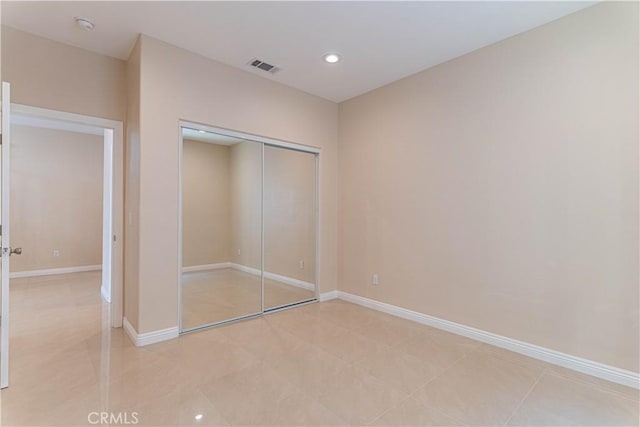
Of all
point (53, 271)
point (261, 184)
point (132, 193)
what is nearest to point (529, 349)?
point (261, 184)

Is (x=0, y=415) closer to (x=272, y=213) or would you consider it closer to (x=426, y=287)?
(x=272, y=213)

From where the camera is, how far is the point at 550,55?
258 centimetres

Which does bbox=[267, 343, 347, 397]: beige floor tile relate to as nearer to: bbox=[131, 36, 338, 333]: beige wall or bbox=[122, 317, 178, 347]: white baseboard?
bbox=[122, 317, 178, 347]: white baseboard

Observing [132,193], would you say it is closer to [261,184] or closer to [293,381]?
[261,184]

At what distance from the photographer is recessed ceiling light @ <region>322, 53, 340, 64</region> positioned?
3148 mm

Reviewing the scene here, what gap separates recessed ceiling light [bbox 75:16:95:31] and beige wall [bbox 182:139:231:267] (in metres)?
1.19

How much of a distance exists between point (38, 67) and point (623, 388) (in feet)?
18.2

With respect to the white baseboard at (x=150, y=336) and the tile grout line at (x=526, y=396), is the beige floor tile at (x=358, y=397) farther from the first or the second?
the white baseboard at (x=150, y=336)

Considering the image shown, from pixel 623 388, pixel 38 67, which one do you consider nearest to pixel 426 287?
pixel 623 388

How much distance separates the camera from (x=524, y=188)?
107 inches

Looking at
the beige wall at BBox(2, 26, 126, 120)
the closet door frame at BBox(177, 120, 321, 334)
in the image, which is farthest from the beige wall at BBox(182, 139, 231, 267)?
the beige wall at BBox(2, 26, 126, 120)

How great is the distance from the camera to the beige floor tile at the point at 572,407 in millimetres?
Answer: 1841

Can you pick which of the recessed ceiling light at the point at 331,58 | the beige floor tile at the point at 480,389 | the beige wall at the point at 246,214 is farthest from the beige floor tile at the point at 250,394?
the recessed ceiling light at the point at 331,58

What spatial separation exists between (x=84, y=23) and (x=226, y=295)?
311 cm
